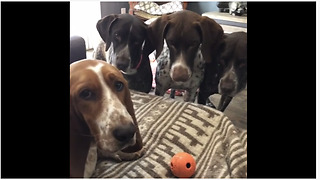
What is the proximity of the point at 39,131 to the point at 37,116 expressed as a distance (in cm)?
4

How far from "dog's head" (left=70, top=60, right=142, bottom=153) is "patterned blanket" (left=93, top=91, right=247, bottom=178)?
289mm

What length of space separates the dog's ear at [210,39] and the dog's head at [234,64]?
4 cm

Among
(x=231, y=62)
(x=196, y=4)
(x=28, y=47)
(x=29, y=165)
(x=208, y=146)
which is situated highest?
(x=196, y=4)

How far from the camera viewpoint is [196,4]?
11.4 feet

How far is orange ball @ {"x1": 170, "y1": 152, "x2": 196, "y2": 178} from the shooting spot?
1.24m

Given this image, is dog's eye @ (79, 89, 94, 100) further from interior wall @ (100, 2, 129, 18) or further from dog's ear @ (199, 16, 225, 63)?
interior wall @ (100, 2, 129, 18)

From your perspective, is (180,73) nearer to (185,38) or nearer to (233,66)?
(185,38)

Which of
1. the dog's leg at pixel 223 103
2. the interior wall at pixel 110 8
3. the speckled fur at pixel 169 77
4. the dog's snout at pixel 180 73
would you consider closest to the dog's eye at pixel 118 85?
the dog's snout at pixel 180 73

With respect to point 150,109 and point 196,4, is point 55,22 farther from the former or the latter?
point 196,4

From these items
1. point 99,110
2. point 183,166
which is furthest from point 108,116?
point 183,166

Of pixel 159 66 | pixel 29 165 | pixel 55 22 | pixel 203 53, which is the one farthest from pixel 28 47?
pixel 159 66

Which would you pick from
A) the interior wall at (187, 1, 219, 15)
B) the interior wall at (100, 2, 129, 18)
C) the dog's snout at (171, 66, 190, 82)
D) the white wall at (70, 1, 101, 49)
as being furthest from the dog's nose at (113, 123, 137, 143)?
the interior wall at (187, 1, 219, 15)

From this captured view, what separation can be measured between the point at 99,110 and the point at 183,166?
464 mm

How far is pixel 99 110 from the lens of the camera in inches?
38.7
